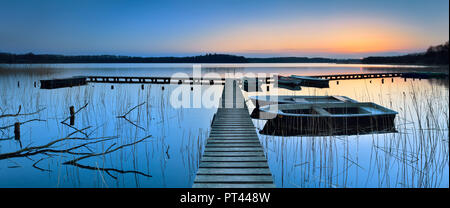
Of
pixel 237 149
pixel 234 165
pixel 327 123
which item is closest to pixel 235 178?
pixel 234 165

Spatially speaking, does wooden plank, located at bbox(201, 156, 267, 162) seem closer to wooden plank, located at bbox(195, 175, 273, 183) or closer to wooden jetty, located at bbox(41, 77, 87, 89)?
wooden plank, located at bbox(195, 175, 273, 183)

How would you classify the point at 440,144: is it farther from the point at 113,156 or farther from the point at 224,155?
the point at 113,156

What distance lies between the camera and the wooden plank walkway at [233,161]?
11.9 feet

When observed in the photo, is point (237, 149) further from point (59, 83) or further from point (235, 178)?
point (59, 83)

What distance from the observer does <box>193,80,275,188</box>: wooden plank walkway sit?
3.64 metres

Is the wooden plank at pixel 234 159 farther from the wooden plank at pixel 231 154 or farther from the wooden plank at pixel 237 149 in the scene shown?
the wooden plank at pixel 237 149

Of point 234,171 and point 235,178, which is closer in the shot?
point 235,178

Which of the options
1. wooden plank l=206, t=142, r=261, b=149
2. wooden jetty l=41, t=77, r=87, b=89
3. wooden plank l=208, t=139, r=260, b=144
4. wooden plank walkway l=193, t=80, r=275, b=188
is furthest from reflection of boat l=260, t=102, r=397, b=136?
wooden jetty l=41, t=77, r=87, b=89

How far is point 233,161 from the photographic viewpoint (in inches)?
174

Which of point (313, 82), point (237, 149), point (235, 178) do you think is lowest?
point (235, 178)

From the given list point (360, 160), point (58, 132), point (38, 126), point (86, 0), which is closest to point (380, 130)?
point (360, 160)

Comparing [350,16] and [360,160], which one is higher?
[350,16]

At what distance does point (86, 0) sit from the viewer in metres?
12.8
